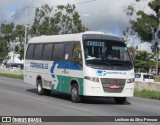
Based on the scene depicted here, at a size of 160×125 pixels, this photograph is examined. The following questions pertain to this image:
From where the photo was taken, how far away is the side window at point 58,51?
20964 mm

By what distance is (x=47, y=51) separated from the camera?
2255 centimetres

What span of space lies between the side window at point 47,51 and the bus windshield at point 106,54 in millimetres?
3312

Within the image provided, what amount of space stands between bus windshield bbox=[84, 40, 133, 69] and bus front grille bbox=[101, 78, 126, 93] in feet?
1.97

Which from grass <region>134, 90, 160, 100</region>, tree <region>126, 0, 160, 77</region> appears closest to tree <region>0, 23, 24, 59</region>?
tree <region>126, 0, 160, 77</region>

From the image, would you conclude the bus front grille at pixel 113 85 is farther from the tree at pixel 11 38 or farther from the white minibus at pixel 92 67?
the tree at pixel 11 38

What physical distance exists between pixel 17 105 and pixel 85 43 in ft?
12.5

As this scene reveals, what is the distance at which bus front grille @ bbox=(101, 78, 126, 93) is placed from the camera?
18.7m

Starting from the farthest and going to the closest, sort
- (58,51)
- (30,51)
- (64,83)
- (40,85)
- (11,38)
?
(11,38), (30,51), (40,85), (58,51), (64,83)

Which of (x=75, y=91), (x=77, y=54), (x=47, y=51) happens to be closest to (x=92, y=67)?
(x=77, y=54)

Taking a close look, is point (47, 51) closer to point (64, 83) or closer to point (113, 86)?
point (64, 83)

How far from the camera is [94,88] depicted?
1856 centimetres

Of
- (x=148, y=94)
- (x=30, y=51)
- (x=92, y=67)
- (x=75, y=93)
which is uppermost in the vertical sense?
(x=30, y=51)

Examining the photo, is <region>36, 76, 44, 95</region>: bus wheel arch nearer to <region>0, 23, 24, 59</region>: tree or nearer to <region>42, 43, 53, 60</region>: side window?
<region>42, 43, 53, 60</region>: side window

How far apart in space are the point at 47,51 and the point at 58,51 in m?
1.36
